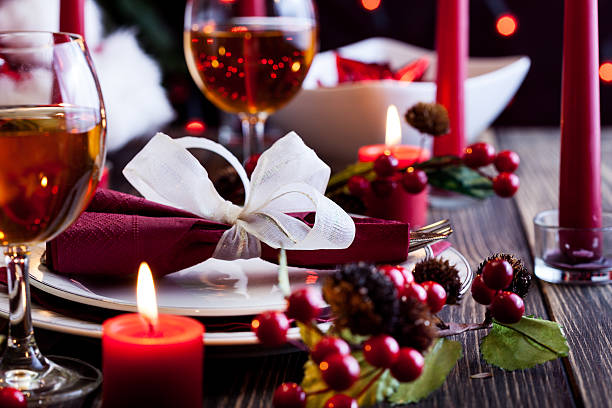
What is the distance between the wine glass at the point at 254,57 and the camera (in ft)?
3.64

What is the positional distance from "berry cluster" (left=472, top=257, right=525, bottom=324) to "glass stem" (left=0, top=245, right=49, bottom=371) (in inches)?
12.6

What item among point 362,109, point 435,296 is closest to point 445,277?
point 435,296

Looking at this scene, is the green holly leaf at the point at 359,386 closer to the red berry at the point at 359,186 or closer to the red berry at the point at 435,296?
the red berry at the point at 435,296

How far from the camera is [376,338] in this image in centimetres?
49

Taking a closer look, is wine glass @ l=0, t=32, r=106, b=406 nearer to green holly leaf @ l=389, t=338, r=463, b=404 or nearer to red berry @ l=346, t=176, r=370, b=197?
green holly leaf @ l=389, t=338, r=463, b=404

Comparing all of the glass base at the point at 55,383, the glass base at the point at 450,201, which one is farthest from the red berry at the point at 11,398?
the glass base at the point at 450,201

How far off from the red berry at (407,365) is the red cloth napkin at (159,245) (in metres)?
0.20

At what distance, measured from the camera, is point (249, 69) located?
1.11m

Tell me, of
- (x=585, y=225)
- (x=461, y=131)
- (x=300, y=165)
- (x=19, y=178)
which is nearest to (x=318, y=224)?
(x=300, y=165)

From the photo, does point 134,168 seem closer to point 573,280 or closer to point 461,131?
point 573,280

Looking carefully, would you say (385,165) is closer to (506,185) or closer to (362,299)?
(506,185)

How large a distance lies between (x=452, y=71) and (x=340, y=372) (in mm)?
895

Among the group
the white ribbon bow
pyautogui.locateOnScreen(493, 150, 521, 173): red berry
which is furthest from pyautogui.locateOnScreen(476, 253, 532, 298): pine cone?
pyautogui.locateOnScreen(493, 150, 521, 173): red berry

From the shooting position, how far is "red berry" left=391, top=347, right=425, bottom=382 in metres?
0.49
